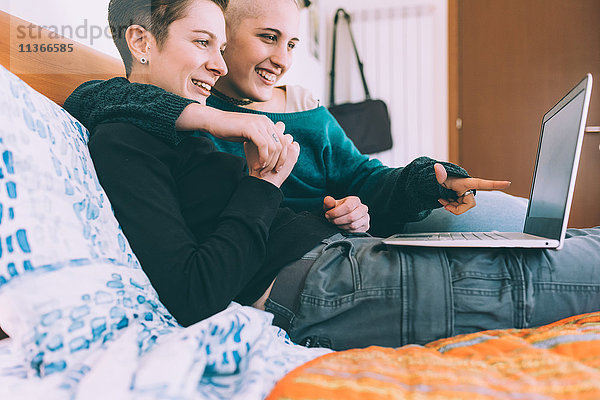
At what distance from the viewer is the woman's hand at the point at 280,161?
0.72m

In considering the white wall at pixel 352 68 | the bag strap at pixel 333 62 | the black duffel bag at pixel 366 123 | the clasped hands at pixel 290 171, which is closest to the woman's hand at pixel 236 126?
the clasped hands at pixel 290 171

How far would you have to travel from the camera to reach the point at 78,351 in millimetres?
449

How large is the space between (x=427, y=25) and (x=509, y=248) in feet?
8.50

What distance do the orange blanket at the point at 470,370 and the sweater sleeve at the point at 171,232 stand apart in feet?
0.60

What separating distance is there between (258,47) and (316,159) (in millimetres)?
345

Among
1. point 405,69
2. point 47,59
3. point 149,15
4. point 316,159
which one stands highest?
point 405,69

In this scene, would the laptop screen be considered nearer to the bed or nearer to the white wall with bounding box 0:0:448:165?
the bed

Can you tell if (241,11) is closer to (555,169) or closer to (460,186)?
(460,186)

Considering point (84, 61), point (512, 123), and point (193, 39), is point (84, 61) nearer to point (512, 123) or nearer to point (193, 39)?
point (193, 39)

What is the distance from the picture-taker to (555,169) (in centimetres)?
74

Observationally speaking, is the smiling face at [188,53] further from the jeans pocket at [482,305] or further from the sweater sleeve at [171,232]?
the jeans pocket at [482,305]

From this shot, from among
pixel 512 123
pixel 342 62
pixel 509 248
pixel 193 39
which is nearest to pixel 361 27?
pixel 342 62

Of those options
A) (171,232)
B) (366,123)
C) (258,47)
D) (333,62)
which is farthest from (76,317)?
(333,62)

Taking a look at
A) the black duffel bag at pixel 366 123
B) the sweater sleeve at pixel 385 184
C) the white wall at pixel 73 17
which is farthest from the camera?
the black duffel bag at pixel 366 123
